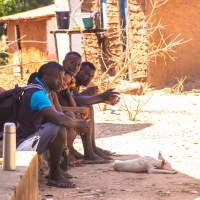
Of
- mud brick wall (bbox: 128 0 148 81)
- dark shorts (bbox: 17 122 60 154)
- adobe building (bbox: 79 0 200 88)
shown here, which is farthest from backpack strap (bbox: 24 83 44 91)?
mud brick wall (bbox: 128 0 148 81)

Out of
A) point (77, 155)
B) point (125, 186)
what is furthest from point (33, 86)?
point (77, 155)

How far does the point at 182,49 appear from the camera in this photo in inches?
524

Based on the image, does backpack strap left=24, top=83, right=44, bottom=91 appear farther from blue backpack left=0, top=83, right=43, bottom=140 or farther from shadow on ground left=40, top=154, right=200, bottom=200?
shadow on ground left=40, top=154, right=200, bottom=200

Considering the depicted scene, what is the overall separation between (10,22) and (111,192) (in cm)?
1667

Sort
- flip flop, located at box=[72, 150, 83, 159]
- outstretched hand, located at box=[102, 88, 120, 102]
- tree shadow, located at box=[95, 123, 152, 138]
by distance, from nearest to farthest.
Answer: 1. outstretched hand, located at box=[102, 88, 120, 102]
2. flip flop, located at box=[72, 150, 83, 159]
3. tree shadow, located at box=[95, 123, 152, 138]

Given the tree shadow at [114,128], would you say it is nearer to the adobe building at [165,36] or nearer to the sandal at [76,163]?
the sandal at [76,163]

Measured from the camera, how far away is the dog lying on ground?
5492 mm

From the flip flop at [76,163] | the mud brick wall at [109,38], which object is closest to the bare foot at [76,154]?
the flip flop at [76,163]

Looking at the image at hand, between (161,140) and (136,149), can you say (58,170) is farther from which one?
(161,140)

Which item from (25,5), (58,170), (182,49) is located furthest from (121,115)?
(25,5)

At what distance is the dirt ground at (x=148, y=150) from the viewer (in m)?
4.63

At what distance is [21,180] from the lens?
3230mm

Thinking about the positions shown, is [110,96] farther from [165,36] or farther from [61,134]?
[165,36]

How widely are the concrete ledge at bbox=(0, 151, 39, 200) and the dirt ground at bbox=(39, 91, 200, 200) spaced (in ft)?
2.02
